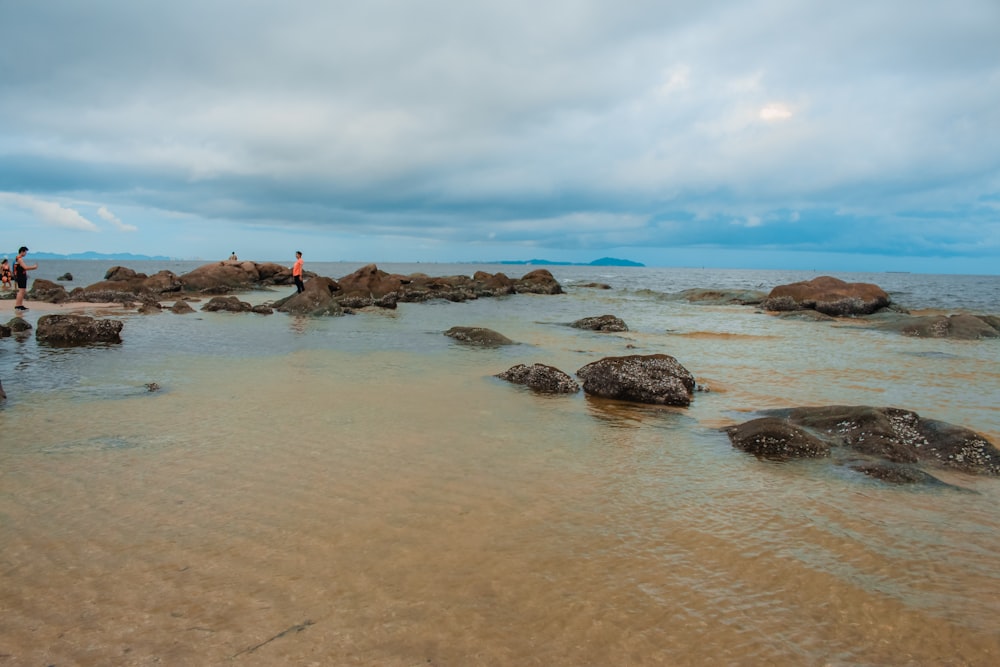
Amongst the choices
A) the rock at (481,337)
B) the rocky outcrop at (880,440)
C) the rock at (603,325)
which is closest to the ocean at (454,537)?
the rocky outcrop at (880,440)

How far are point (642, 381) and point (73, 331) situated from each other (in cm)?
1401

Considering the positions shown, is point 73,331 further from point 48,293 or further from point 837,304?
point 837,304

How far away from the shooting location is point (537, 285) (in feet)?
161

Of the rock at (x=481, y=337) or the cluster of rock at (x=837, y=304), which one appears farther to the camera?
the cluster of rock at (x=837, y=304)

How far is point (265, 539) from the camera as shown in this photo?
4480mm

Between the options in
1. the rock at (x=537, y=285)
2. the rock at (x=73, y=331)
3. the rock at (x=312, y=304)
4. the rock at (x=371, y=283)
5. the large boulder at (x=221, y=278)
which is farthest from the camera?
the rock at (x=537, y=285)

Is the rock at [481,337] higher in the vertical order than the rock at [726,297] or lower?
lower

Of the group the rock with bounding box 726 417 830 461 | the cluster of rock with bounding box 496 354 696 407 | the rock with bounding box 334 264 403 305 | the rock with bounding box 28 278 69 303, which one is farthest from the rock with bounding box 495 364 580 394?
the rock with bounding box 28 278 69 303

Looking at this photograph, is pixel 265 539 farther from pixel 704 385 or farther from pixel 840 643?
pixel 704 385

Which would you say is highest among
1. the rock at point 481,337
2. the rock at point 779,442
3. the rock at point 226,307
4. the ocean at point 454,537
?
the rock at point 226,307

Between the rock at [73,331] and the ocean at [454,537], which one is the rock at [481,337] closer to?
the ocean at [454,537]

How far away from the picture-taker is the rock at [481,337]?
54.7 feet

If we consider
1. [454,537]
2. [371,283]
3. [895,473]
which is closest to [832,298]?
[371,283]

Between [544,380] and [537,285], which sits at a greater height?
[537,285]
